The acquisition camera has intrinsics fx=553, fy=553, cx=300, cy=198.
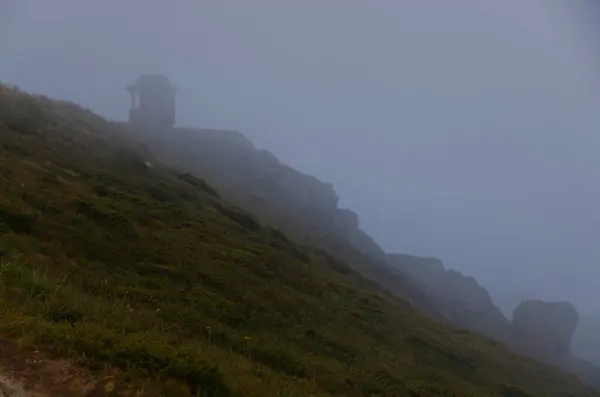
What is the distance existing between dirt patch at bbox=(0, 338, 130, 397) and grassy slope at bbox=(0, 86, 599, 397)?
0.29 meters

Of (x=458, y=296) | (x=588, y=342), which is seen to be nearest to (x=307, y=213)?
(x=458, y=296)

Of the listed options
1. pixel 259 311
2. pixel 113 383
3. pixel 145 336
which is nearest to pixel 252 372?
pixel 145 336

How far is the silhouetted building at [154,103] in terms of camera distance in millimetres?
109312

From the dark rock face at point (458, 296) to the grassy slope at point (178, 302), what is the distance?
148ft

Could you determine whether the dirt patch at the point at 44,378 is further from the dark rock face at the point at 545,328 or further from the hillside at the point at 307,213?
the dark rock face at the point at 545,328

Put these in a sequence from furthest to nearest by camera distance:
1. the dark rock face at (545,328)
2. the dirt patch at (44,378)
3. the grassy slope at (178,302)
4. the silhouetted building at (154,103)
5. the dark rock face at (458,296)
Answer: the silhouetted building at (154,103)
the dark rock face at (545,328)
the dark rock face at (458,296)
the grassy slope at (178,302)
the dirt patch at (44,378)

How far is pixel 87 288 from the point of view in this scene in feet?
45.1

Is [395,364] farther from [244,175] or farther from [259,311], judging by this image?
[244,175]

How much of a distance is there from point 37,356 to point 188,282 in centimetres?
967

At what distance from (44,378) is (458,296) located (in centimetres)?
9833

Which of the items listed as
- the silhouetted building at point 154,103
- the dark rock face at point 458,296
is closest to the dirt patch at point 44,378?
the dark rock face at point 458,296

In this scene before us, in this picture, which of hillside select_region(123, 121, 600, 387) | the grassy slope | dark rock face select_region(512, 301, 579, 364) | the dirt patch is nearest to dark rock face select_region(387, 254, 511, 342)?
hillside select_region(123, 121, 600, 387)

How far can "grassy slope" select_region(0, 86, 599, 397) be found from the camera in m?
9.03

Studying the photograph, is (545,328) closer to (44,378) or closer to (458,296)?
(458,296)
